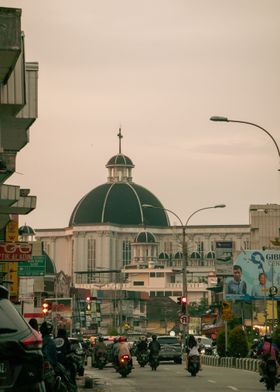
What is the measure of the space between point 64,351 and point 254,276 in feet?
237

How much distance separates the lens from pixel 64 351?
82.5ft

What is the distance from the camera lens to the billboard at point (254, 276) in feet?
313

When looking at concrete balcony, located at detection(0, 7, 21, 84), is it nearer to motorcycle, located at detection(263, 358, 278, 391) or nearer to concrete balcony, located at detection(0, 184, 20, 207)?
motorcycle, located at detection(263, 358, 278, 391)

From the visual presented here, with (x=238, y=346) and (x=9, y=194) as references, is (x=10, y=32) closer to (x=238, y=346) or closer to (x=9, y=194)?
(x=9, y=194)

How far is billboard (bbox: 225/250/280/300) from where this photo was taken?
95463 millimetres

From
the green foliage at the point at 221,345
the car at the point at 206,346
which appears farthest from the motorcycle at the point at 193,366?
the car at the point at 206,346

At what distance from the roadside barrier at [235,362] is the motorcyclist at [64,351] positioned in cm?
2379

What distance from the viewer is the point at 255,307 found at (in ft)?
483

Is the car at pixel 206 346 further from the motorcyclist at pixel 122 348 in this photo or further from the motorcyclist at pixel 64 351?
the motorcyclist at pixel 64 351

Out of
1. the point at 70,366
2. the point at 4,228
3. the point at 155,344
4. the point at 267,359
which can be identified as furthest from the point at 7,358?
the point at 4,228

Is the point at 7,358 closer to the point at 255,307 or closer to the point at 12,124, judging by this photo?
the point at 12,124

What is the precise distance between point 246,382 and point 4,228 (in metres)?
22.4

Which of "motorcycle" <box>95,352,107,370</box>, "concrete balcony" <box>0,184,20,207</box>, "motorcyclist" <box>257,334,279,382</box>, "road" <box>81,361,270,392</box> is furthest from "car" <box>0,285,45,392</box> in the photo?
"motorcycle" <box>95,352,107,370</box>

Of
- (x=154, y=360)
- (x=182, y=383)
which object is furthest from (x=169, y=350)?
(x=182, y=383)
